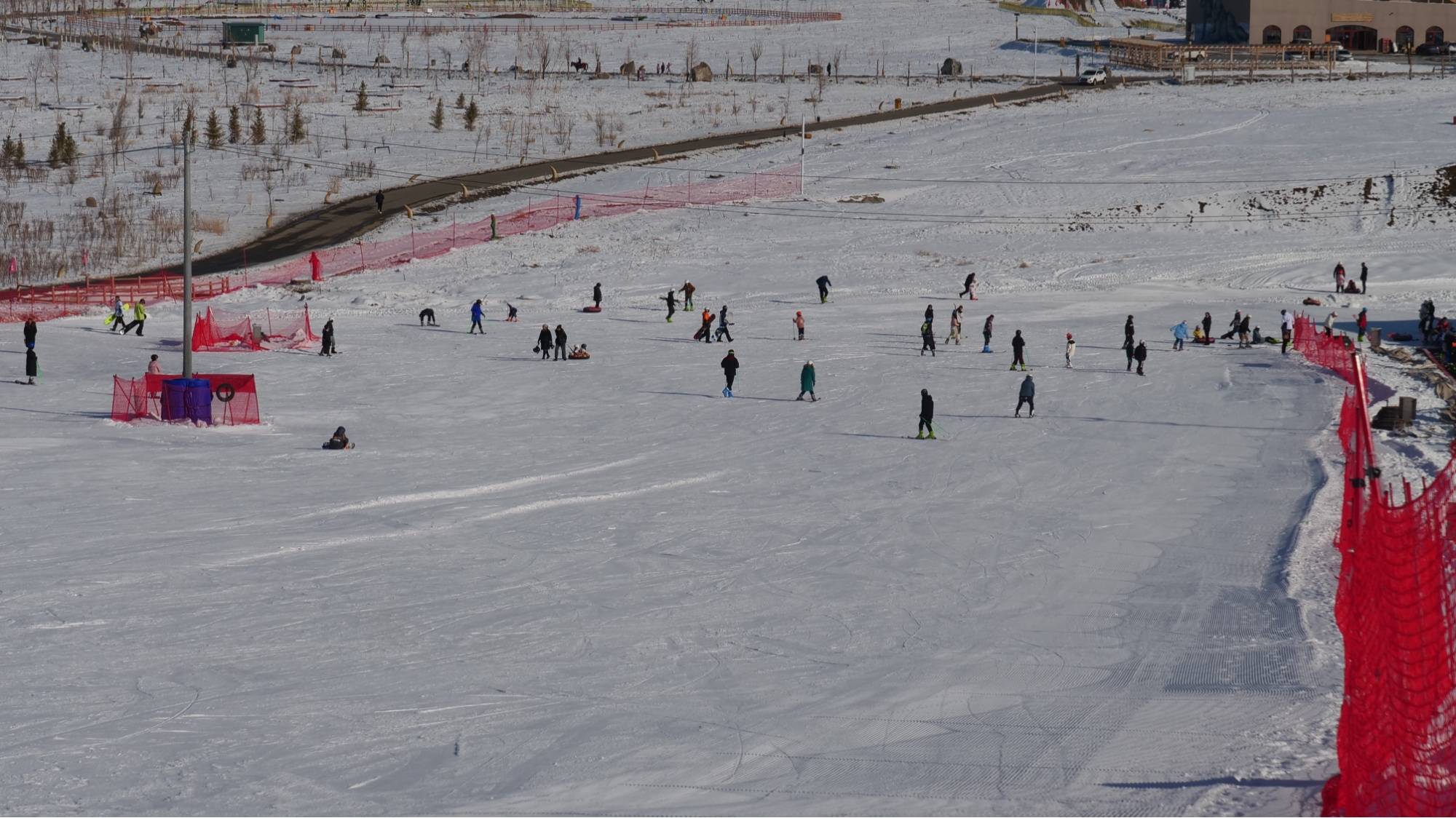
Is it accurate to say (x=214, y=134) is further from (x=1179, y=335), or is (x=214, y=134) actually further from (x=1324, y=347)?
(x=1324, y=347)

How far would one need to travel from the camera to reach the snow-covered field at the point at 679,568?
13.5 metres

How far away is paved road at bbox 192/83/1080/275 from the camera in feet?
Answer: 178

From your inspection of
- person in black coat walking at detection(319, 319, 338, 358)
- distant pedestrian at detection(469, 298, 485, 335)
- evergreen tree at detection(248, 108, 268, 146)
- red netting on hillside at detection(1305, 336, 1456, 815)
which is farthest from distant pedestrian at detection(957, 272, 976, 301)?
evergreen tree at detection(248, 108, 268, 146)

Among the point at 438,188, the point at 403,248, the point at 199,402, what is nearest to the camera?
the point at 199,402

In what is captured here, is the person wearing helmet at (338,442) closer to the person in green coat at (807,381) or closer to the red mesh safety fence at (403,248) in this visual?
the person in green coat at (807,381)

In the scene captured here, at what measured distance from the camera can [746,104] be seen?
264 ft

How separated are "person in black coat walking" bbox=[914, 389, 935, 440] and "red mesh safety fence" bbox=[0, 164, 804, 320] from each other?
17458 millimetres

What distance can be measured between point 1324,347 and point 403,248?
29.2 m

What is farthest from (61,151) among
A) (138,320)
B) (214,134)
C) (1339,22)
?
(1339,22)

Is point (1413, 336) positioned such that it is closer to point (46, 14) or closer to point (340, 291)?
point (340, 291)

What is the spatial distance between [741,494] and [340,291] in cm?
2484

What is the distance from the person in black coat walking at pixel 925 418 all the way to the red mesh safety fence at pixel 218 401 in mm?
12672

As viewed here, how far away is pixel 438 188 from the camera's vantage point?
208 ft

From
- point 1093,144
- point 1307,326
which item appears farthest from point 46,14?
Answer: point 1307,326
